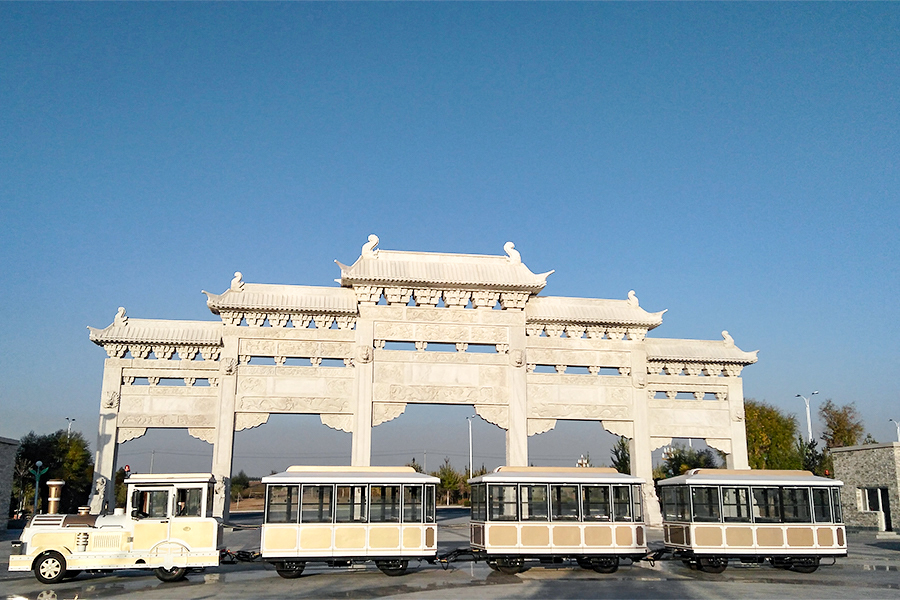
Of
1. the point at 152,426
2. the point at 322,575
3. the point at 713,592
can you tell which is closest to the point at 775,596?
the point at 713,592

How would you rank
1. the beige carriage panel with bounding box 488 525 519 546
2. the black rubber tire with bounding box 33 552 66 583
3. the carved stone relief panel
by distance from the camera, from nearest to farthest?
the black rubber tire with bounding box 33 552 66 583, the beige carriage panel with bounding box 488 525 519 546, the carved stone relief panel

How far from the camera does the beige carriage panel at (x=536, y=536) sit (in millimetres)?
15477

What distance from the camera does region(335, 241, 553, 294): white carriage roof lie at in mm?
25688

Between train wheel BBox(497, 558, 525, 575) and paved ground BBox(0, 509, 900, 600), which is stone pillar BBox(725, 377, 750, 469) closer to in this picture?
paved ground BBox(0, 509, 900, 600)

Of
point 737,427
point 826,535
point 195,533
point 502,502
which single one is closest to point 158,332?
point 195,533

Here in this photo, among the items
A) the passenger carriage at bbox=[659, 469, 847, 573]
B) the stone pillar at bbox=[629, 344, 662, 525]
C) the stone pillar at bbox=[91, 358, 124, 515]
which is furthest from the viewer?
the stone pillar at bbox=[629, 344, 662, 525]

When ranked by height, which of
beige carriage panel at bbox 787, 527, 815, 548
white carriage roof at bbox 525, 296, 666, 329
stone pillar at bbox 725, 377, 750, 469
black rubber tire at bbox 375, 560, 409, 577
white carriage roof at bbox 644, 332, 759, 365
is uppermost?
white carriage roof at bbox 525, 296, 666, 329

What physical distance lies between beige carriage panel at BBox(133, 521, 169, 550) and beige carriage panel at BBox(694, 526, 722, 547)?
1116cm

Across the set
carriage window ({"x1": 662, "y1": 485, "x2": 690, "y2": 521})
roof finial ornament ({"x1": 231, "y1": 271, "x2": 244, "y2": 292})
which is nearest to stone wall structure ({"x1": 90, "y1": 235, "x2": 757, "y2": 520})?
roof finial ornament ({"x1": 231, "y1": 271, "x2": 244, "y2": 292})

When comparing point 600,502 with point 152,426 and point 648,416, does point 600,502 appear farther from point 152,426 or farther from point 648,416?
point 152,426

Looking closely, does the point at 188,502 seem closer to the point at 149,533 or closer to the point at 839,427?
the point at 149,533

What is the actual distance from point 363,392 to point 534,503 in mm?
10532

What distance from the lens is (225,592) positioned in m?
12.6

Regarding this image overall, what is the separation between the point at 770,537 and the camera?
16109 millimetres
